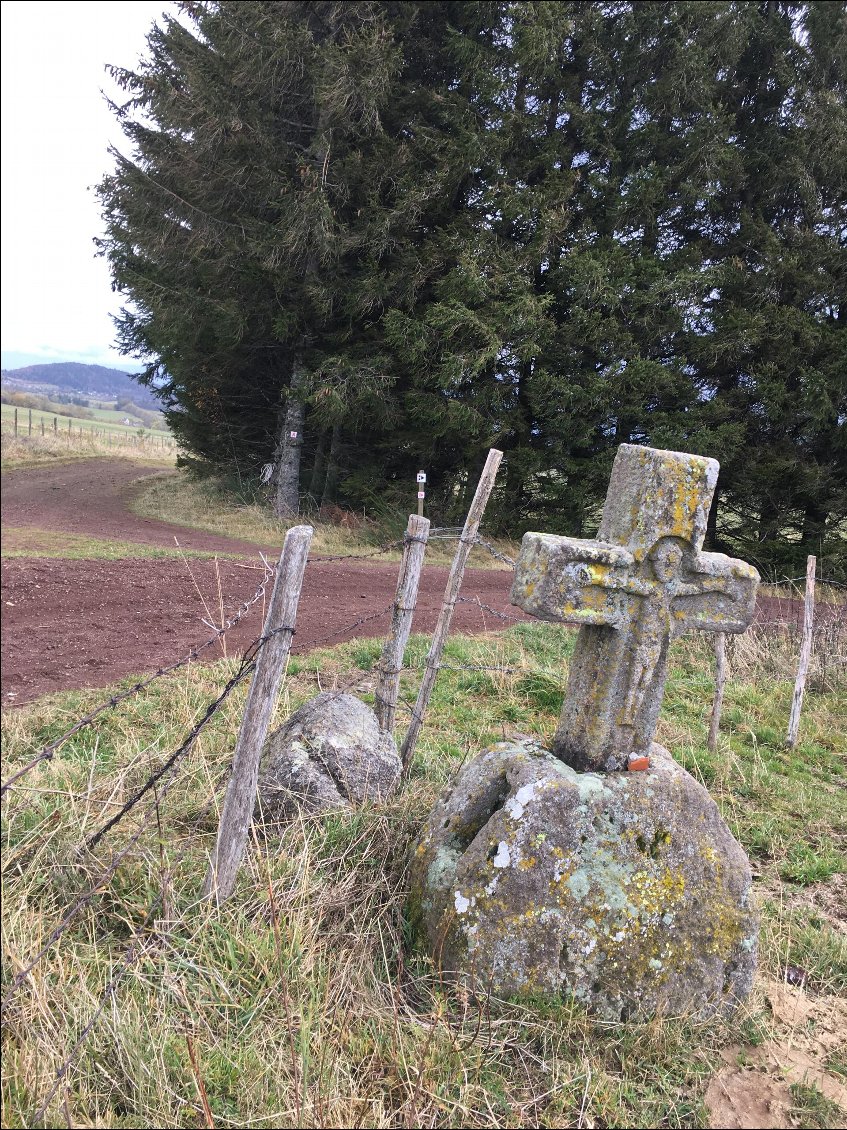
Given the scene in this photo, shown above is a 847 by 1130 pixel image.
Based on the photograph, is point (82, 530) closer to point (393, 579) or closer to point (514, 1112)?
point (393, 579)

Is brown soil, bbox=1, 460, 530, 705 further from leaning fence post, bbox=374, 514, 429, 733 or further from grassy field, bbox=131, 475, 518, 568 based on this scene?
grassy field, bbox=131, 475, 518, 568

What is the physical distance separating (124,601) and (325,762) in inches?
175

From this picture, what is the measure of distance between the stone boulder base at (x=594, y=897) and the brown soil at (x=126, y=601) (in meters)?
1.63

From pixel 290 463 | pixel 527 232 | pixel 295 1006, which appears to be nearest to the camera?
pixel 295 1006

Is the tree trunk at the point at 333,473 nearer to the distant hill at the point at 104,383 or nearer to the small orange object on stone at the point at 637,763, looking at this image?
the distant hill at the point at 104,383

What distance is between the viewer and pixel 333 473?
16234mm

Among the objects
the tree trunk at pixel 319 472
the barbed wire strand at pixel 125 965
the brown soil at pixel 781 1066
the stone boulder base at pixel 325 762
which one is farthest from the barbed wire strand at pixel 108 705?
the tree trunk at pixel 319 472

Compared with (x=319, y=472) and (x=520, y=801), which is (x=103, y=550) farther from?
(x=319, y=472)

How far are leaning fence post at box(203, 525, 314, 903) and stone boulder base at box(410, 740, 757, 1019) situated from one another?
0.75 meters

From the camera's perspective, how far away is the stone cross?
280cm

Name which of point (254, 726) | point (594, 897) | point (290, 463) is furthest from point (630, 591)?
point (290, 463)

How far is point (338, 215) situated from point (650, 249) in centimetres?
671

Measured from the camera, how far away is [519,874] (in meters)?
2.63

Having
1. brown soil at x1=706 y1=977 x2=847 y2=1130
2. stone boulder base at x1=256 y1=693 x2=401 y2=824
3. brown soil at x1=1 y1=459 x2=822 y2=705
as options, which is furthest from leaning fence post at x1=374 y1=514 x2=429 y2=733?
brown soil at x1=706 y1=977 x2=847 y2=1130
